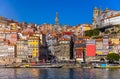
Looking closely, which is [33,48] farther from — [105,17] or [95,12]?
[95,12]

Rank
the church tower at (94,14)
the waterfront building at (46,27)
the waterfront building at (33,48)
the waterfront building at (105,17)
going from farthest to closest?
the waterfront building at (46,27) → the church tower at (94,14) → the waterfront building at (105,17) → the waterfront building at (33,48)

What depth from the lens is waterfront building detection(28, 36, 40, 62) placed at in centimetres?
7075

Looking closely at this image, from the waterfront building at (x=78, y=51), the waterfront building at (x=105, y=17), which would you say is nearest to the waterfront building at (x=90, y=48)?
the waterfront building at (x=78, y=51)

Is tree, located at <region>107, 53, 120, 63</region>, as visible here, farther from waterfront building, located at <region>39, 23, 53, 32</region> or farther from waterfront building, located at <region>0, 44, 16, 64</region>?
waterfront building, located at <region>39, 23, 53, 32</region>

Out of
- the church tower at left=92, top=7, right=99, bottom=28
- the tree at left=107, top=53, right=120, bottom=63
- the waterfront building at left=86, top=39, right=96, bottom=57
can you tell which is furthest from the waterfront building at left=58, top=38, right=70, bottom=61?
the church tower at left=92, top=7, right=99, bottom=28

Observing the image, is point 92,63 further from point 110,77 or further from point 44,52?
point 110,77

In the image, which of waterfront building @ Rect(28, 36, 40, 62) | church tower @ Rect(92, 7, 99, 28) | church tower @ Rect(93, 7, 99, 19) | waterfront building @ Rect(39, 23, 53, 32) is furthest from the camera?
waterfront building @ Rect(39, 23, 53, 32)

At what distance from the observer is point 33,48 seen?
71688 millimetres

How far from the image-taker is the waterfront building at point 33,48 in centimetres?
7075

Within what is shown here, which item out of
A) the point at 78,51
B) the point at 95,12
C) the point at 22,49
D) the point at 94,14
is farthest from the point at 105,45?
the point at 95,12

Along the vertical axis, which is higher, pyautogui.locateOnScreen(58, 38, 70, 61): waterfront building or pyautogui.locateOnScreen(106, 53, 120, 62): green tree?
pyautogui.locateOnScreen(58, 38, 70, 61): waterfront building

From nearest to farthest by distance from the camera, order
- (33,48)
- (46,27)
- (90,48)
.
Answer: (90,48) < (33,48) < (46,27)

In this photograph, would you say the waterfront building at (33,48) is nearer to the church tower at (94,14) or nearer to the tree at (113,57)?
the tree at (113,57)

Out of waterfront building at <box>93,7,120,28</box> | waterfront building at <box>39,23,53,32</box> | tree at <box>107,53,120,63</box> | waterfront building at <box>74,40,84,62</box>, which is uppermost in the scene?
waterfront building at <box>39,23,53,32</box>
